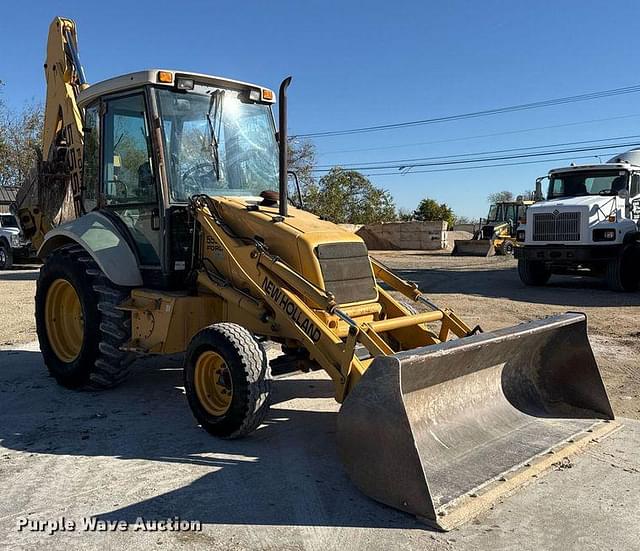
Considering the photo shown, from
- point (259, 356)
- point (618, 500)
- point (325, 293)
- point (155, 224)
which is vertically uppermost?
point (155, 224)

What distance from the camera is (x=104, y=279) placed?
A: 19.1 ft

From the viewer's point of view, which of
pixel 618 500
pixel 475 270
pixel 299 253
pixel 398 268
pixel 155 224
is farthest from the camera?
pixel 398 268

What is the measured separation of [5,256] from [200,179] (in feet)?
59.1

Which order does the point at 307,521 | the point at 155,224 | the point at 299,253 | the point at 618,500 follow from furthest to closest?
the point at 155,224 → the point at 299,253 → the point at 618,500 → the point at 307,521

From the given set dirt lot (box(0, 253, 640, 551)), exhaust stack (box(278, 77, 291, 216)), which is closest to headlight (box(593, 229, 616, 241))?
dirt lot (box(0, 253, 640, 551))

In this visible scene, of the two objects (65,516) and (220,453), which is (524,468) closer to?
(220,453)

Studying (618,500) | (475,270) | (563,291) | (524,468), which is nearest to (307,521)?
(524,468)

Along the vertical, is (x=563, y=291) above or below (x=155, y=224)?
below

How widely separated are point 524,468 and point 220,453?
2018 millimetres

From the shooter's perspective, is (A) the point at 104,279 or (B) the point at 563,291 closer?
(A) the point at 104,279

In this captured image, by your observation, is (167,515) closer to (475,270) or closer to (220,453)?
(220,453)

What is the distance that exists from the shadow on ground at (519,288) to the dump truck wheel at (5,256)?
12.9 metres

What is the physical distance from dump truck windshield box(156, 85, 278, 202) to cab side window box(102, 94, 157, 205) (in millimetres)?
232

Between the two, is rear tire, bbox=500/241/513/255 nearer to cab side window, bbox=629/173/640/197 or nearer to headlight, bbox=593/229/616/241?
cab side window, bbox=629/173/640/197
